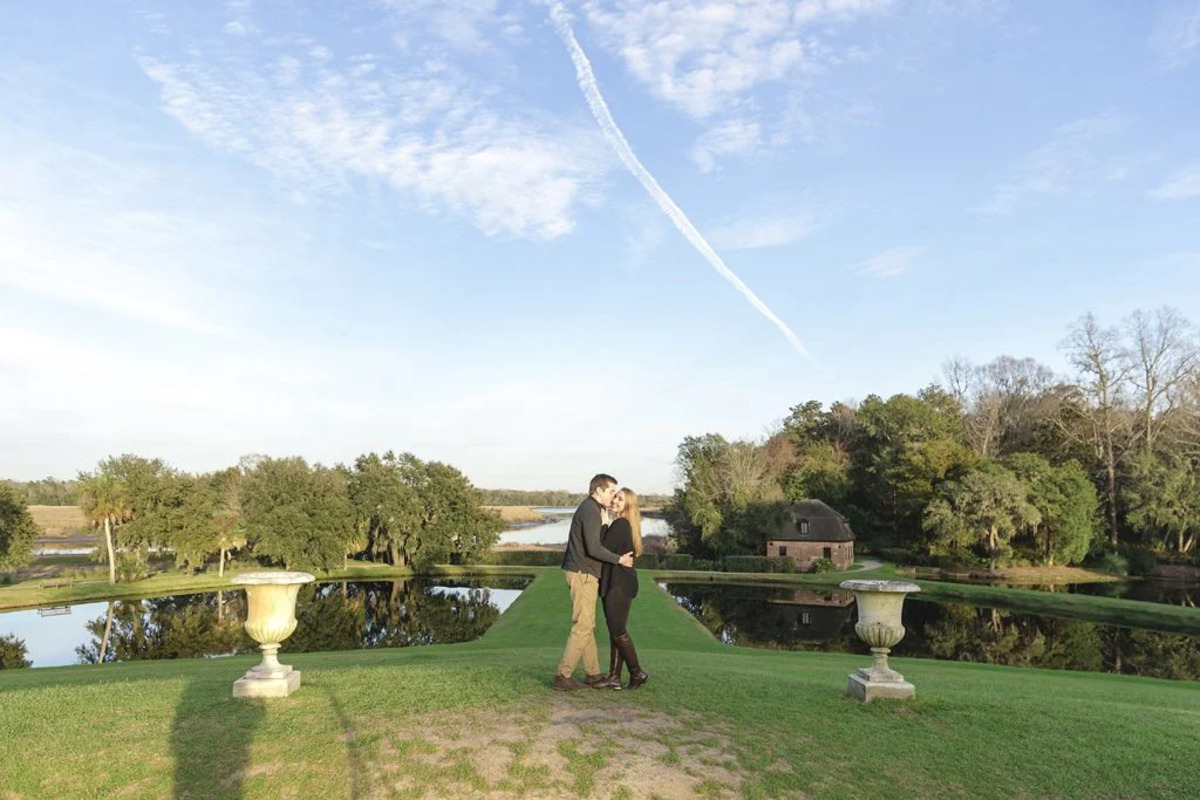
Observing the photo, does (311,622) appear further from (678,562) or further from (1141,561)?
(1141,561)

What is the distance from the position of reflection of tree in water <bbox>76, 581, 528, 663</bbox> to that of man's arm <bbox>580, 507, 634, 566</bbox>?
787 inches

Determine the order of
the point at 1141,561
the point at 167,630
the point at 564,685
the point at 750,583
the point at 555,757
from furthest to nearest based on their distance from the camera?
the point at 1141,561, the point at 750,583, the point at 167,630, the point at 564,685, the point at 555,757

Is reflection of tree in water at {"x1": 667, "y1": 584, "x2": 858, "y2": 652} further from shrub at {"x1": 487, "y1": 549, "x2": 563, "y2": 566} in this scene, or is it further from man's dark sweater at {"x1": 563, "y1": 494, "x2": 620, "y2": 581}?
man's dark sweater at {"x1": 563, "y1": 494, "x2": 620, "y2": 581}

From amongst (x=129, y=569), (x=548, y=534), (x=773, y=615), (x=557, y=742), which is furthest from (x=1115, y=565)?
(x=548, y=534)

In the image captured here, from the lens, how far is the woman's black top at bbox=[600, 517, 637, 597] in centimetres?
740

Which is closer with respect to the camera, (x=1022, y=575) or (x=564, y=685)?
(x=564, y=685)

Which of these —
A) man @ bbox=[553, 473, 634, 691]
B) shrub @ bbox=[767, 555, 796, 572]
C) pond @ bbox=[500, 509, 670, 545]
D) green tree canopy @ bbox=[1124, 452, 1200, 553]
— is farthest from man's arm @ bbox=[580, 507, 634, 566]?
pond @ bbox=[500, 509, 670, 545]

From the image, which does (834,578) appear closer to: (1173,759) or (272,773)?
(1173,759)

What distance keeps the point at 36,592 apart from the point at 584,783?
137 ft

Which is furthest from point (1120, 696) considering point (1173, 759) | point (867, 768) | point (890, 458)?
point (890, 458)

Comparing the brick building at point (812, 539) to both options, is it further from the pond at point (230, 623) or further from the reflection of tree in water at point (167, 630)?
the reflection of tree in water at point (167, 630)

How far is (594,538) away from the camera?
7.34 metres

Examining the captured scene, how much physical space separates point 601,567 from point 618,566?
18cm

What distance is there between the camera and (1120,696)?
12.1 m
